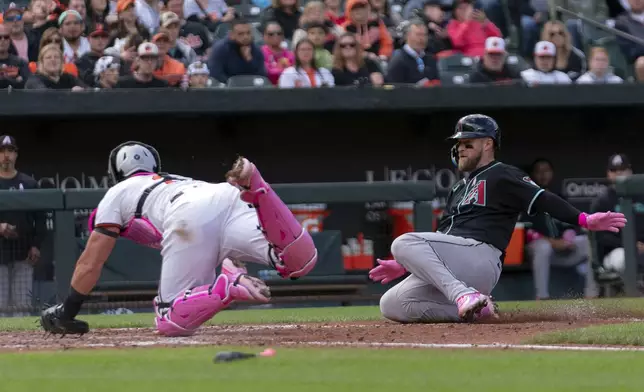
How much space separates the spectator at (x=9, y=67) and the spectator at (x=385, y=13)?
→ 3.90 m

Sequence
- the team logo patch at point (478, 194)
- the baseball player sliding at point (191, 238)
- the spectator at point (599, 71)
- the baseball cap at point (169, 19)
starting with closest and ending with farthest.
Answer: the baseball player sliding at point (191, 238) < the team logo patch at point (478, 194) < the baseball cap at point (169, 19) < the spectator at point (599, 71)

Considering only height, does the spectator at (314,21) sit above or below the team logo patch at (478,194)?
above

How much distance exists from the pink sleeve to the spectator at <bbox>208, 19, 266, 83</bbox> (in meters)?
2.34

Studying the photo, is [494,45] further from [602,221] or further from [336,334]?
[336,334]

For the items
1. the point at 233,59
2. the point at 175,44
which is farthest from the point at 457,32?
the point at 175,44

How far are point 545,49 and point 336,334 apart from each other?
6484mm

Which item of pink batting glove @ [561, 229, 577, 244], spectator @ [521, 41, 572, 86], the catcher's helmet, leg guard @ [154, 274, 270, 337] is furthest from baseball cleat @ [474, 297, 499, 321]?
spectator @ [521, 41, 572, 86]

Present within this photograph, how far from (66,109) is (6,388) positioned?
7.35 meters

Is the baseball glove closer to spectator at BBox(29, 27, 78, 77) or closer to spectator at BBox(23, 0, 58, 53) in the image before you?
spectator at BBox(29, 27, 78, 77)

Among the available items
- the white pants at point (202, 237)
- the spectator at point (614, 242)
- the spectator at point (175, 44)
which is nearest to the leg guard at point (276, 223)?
the white pants at point (202, 237)

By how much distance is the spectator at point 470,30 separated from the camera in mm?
13453

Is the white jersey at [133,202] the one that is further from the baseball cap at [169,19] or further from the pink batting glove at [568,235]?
the baseball cap at [169,19]

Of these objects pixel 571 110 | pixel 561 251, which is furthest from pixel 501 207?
pixel 571 110

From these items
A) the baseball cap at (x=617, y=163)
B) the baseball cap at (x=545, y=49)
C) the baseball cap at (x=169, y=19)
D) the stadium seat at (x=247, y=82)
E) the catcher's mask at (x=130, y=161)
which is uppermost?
the baseball cap at (x=169, y=19)
